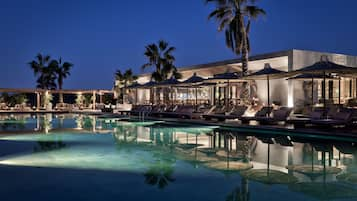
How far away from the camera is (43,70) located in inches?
1843

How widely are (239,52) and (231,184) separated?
14105 millimetres

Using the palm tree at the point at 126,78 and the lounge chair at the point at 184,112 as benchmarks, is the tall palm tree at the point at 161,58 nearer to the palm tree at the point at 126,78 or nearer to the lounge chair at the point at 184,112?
the lounge chair at the point at 184,112

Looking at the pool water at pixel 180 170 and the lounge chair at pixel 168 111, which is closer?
the pool water at pixel 180 170

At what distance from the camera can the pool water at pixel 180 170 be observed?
4871 millimetres

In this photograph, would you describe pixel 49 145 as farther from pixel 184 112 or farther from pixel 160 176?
pixel 184 112

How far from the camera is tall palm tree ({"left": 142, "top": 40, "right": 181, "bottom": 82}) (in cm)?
2662

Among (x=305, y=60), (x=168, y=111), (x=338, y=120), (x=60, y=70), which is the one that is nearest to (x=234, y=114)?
(x=338, y=120)

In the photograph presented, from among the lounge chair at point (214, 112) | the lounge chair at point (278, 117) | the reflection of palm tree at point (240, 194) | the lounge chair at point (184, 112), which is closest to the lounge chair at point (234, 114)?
the lounge chair at point (214, 112)

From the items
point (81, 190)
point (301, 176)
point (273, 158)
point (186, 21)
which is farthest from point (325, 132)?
point (186, 21)

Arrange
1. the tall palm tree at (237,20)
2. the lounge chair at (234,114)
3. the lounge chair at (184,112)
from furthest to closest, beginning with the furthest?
the lounge chair at (184,112) < the tall palm tree at (237,20) < the lounge chair at (234,114)

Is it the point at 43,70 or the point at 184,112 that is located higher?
the point at 43,70

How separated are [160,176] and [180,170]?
0.54 meters

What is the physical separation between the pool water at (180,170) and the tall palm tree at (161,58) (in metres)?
16.5

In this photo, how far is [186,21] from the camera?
11631 cm
